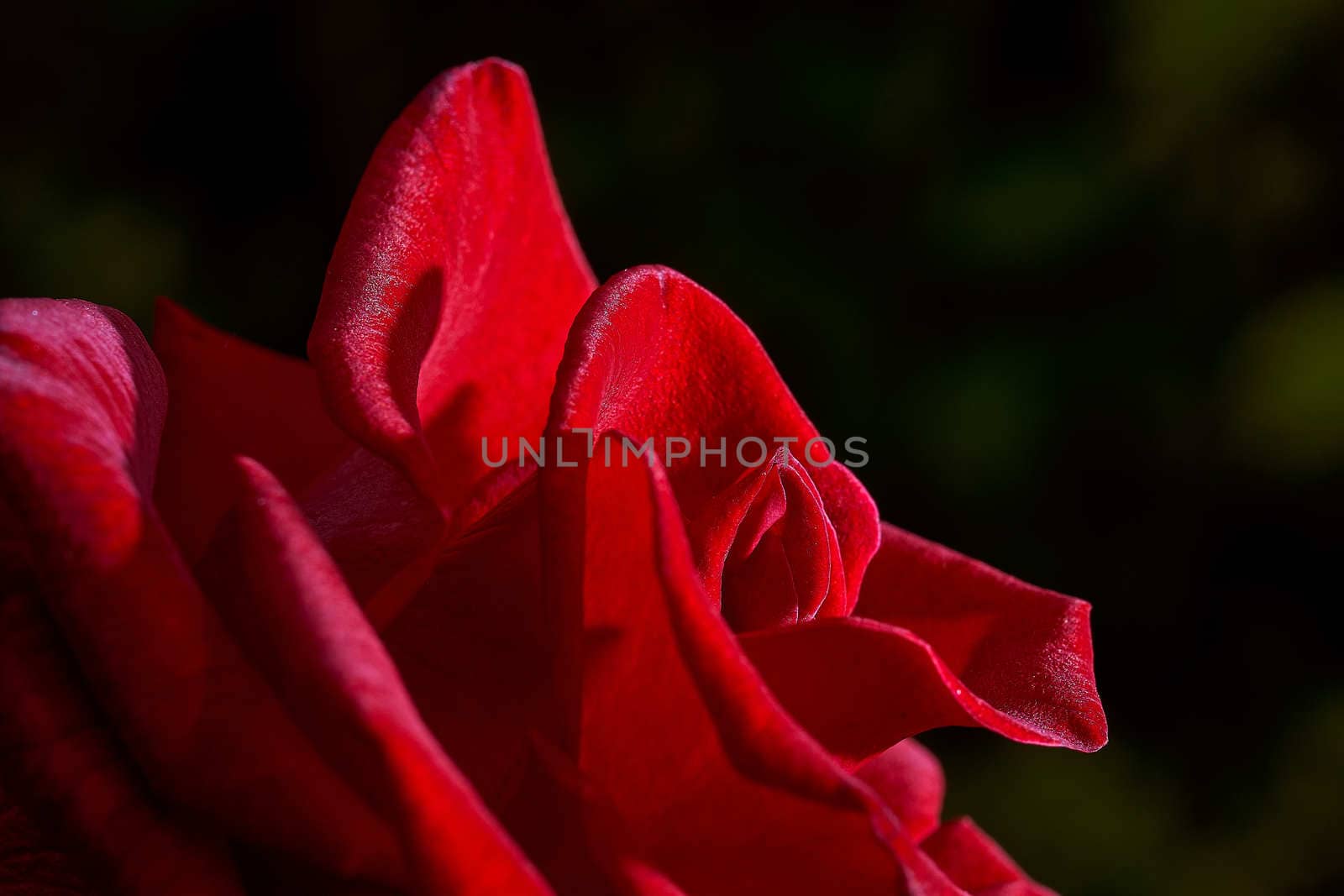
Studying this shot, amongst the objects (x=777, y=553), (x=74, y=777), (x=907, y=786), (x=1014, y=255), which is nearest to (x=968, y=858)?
(x=907, y=786)

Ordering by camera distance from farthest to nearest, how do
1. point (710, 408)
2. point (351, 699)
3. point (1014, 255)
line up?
point (1014, 255)
point (710, 408)
point (351, 699)

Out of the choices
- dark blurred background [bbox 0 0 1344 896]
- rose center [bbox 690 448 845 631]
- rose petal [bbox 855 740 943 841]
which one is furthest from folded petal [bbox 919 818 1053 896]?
dark blurred background [bbox 0 0 1344 896]

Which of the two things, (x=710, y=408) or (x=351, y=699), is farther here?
(x=710, y=408)

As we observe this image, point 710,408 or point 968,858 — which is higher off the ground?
point 710,408

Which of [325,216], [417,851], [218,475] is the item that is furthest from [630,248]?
[417,851]

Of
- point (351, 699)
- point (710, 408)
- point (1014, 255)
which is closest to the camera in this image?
point (351, 699)

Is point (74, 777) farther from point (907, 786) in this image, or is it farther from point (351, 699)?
point (907, 786)
